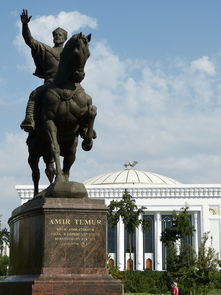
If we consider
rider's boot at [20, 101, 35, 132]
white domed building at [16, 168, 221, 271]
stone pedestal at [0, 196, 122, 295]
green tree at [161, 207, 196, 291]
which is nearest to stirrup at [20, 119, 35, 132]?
rider's boot at [20, 101, 35, 132]

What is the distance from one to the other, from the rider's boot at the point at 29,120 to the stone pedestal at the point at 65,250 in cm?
149

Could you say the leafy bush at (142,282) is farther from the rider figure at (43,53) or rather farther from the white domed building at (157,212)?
the rider figure at (43,53)

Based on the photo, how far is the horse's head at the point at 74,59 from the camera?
1037 cm

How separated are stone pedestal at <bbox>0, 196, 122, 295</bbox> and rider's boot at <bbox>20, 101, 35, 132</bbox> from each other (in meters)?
1.49

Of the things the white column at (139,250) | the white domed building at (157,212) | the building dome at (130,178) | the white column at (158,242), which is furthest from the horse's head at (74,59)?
the building dome at (130,178)

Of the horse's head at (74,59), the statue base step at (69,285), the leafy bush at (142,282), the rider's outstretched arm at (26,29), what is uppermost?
the rider's outstretched arm at (26,29)

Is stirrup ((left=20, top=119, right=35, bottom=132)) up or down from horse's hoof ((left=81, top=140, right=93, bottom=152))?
up

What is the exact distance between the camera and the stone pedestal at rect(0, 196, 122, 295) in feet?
30.4

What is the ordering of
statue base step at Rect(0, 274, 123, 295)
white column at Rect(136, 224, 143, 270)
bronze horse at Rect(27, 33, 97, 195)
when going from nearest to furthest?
statue base step at Rect(0, 274, 123, 295) → bronze horse at Rect(27, 33, 97, 195) → white column at Rect(136, 224, 143, 270)

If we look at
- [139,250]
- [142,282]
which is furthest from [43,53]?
[139,250]

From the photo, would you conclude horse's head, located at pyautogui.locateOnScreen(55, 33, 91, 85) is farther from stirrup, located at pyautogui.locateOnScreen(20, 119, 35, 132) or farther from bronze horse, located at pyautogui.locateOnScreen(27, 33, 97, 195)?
stirrup, located at pyautogui.locateOnScreen(20, 119, 35, 132)

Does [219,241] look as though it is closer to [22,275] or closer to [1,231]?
[1,231]

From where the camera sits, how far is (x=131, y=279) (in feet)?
155

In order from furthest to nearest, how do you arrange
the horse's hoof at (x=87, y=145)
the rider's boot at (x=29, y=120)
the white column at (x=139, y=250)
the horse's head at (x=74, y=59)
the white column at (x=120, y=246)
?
the white column at (x=139, y=250)
the white column at (x=120, y=246)
the horse's hoof at (x=87, y=145)
the rider's boot at (x=29, y=120)
the horse's head at (x=74, y=59)
